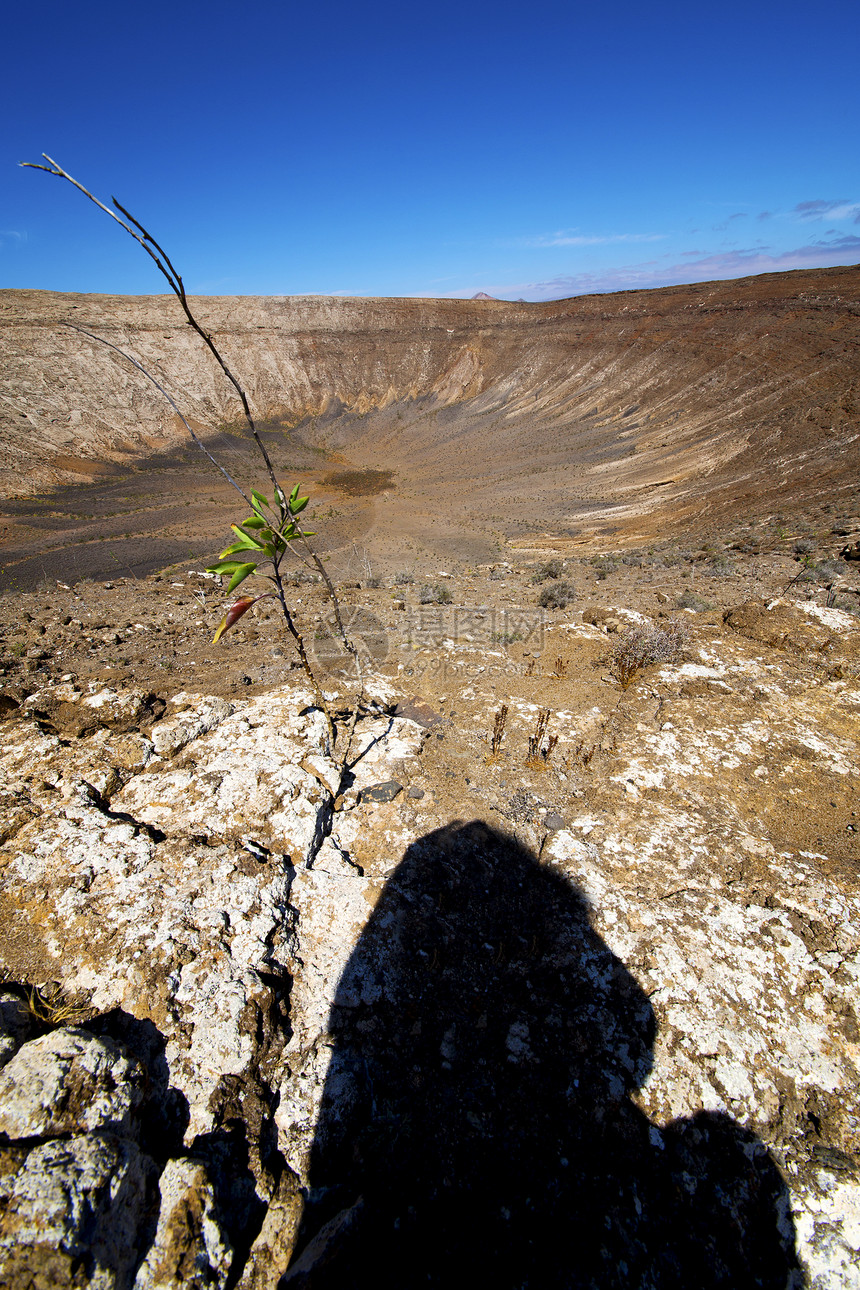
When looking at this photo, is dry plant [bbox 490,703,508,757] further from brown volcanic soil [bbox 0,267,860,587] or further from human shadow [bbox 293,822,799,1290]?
brown volcanic soil [bbox 0,267,860,587]

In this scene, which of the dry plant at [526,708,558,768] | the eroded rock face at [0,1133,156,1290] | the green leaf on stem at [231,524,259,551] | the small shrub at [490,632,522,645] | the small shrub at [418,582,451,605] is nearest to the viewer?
the eroded rock face at [0,1133,156,1290]

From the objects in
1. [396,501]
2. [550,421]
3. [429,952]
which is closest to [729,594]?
[429,952]

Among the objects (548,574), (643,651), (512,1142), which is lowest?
(548,574)

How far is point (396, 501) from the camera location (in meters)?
25.5

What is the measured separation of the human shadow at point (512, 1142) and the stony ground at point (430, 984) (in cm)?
1

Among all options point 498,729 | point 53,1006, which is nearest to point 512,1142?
point 53,1006

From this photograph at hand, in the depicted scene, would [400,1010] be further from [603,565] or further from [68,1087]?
[603,565]

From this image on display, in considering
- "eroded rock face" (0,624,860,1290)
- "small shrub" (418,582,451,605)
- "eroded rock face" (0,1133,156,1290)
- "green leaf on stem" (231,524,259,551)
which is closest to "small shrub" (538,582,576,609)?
"small shrub" (418,582,451,605)

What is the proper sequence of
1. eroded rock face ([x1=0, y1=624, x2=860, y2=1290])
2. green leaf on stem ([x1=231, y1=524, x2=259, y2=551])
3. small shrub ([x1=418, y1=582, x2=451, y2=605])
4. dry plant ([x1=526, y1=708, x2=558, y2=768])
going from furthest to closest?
small shrub ([x1=418, y1=582, x2=451, y2=605])
dry plant ([x1=526, y1=708, x2=558, y2=768])
green leaf on stem ([x1=231, y1=524, x2=259, y2=551])
eroded rock face ([x1=0, y1=624, x2=860, y2=1290])

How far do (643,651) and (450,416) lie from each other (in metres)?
34.8

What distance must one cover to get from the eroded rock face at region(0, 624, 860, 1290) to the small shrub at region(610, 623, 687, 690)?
138cm

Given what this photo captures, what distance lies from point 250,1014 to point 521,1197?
142cm

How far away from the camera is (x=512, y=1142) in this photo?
7.54 feet

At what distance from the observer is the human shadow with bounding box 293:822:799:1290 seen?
1996mm
